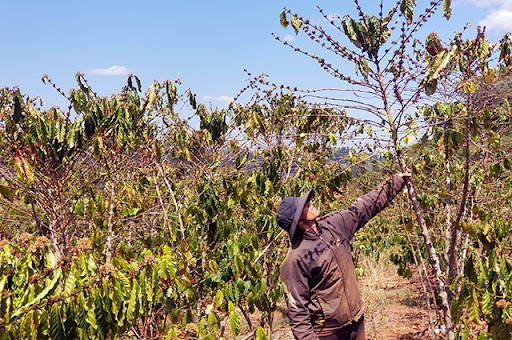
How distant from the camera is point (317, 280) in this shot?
2750mm

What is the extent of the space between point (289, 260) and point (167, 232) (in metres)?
2.18

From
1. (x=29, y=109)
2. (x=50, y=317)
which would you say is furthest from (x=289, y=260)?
(x=29, y=109)

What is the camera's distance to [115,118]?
146 inches

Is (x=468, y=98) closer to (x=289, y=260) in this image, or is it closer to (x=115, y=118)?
(x=289, y=260)

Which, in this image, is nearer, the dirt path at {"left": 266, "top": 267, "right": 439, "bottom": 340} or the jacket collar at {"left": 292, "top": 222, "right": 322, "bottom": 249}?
the jacket collar at {"left": 292, "top": 222, "right": 322, "bottom": 249}

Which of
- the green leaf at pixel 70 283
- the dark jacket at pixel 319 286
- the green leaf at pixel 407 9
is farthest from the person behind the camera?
the dark jacket at pixel 319 286

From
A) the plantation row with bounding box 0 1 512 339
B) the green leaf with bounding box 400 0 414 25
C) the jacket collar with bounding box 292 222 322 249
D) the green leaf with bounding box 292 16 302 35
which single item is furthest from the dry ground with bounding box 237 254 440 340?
the green leaf with bounding box 400 0 414 25

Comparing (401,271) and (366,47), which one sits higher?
(366,47)

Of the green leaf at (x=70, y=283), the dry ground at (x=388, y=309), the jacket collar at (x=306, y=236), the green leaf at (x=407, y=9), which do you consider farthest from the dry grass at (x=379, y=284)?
the green leaf at (x=70, y=283)

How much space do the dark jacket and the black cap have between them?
12 centimetres

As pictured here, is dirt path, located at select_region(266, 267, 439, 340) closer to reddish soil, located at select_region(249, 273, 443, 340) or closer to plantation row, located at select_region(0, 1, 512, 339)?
reddish soil, located at select_region(249, 273, 443, 340)

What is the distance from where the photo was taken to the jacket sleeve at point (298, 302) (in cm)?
262

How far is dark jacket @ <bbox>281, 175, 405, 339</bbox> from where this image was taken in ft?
8.75

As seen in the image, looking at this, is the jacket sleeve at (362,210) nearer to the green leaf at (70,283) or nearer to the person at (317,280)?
the person at (317,280)
